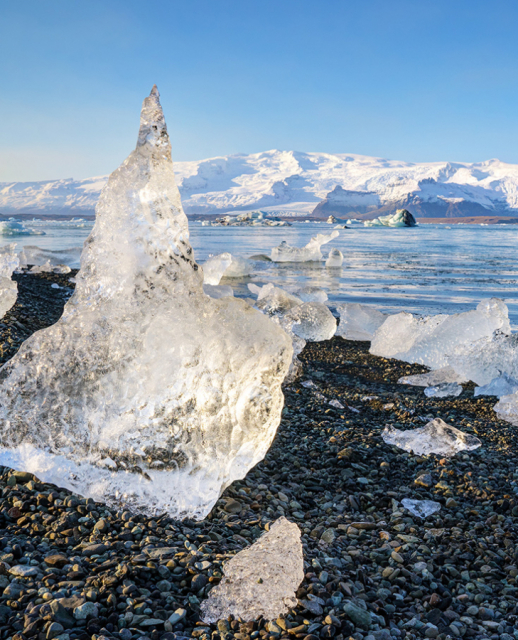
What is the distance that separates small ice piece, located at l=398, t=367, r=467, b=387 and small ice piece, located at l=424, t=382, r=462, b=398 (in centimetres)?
8

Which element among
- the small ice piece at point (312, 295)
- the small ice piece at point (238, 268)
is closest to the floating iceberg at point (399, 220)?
the small ice piece at point (238, 268)

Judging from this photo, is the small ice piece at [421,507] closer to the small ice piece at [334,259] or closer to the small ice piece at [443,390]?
the small ice piece at [443,390]

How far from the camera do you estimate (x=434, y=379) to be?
211 inches

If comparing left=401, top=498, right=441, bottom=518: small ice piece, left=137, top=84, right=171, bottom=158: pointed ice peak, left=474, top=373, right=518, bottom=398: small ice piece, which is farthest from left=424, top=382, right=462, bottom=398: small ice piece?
left=137, top=84, right=171, bottom=158: pointed ice peak

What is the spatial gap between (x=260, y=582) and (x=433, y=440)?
2139 mm

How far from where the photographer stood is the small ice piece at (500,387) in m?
5.18

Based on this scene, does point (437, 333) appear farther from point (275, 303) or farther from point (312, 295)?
point (312, 295)

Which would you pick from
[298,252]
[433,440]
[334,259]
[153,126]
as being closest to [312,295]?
[433,440]

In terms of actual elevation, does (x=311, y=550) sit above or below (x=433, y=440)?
above

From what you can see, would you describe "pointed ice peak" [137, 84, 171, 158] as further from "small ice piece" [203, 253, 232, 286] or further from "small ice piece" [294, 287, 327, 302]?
"small ice piece" [203, 253, 232, 286]

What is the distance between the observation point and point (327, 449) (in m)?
3.28

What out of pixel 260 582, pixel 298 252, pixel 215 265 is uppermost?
pixel 298 252

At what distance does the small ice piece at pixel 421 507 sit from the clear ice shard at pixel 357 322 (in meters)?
5.34

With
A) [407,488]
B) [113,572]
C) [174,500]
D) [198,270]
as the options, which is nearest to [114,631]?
[113,572]
